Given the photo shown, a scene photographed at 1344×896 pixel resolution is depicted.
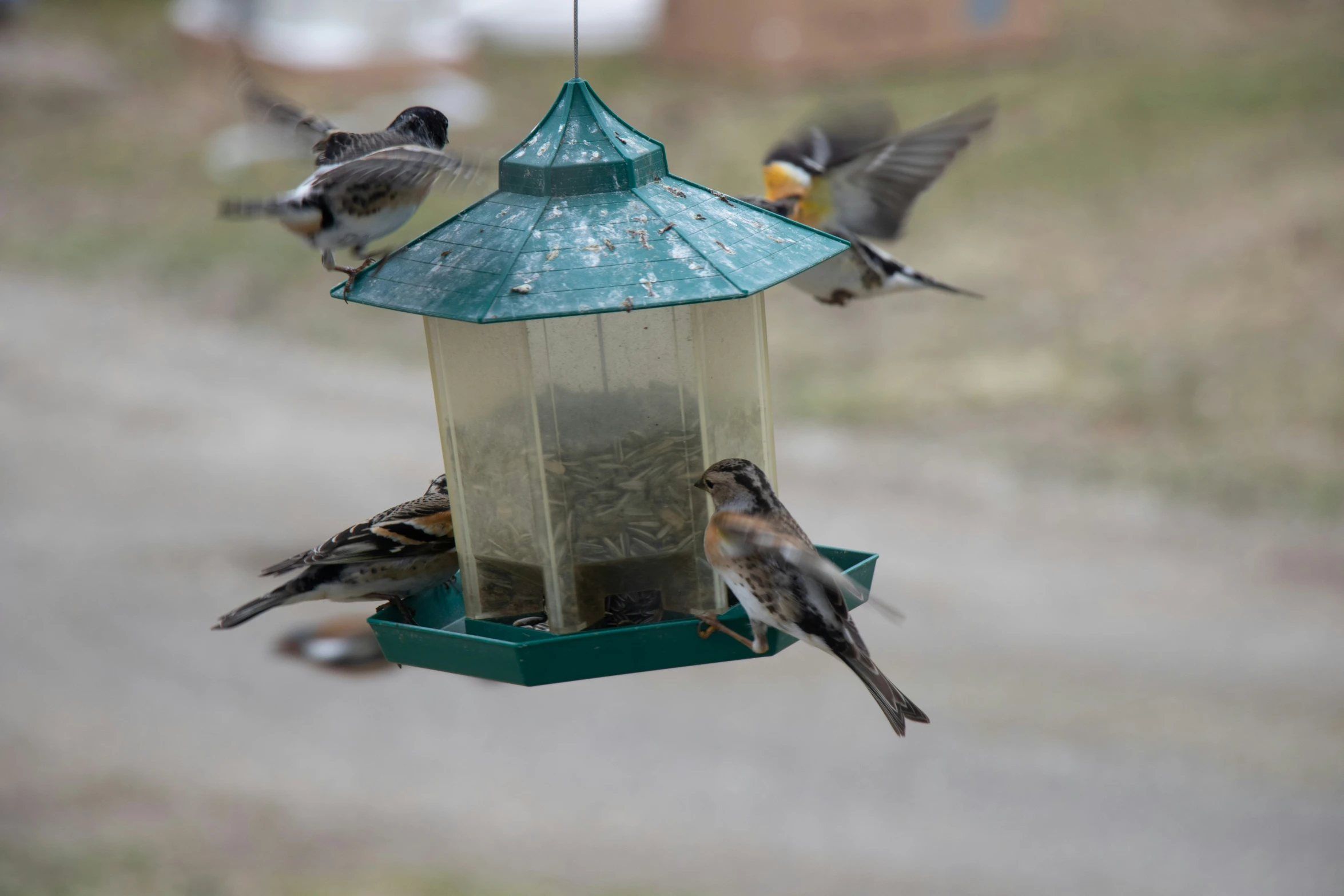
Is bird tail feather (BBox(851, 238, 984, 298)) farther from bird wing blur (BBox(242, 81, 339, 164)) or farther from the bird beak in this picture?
bird wing blur (BBox(242, 81, 339, 164))

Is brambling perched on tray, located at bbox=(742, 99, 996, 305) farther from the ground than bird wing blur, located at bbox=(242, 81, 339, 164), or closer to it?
closer to it

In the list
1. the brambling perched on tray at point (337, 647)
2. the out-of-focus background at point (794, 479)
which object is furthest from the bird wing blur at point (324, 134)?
the brambling perched on tray at point (337, 647)

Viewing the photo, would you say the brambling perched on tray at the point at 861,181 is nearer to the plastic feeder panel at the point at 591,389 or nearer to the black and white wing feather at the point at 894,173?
the black and white wing feather at the point at 894,173

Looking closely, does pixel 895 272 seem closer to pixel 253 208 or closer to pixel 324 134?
pixel 324 134

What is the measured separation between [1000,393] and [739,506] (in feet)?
47.1

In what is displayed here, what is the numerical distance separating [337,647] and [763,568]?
357cm

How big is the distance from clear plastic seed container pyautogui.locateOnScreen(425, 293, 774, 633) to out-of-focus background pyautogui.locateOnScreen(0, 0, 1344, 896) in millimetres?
616

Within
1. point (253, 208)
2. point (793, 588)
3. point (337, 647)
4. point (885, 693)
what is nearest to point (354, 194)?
point (253, 208)

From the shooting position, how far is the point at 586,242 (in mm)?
4242

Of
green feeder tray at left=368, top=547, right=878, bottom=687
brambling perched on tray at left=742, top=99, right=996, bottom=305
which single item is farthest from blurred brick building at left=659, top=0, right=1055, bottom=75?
green feeder tray at left=368, top=547, right=878, bottom=687

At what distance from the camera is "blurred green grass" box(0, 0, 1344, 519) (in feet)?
57.7

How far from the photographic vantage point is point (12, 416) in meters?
19.8

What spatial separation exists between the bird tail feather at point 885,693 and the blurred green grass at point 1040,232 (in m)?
11.6

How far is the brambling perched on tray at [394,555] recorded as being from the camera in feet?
17.3
